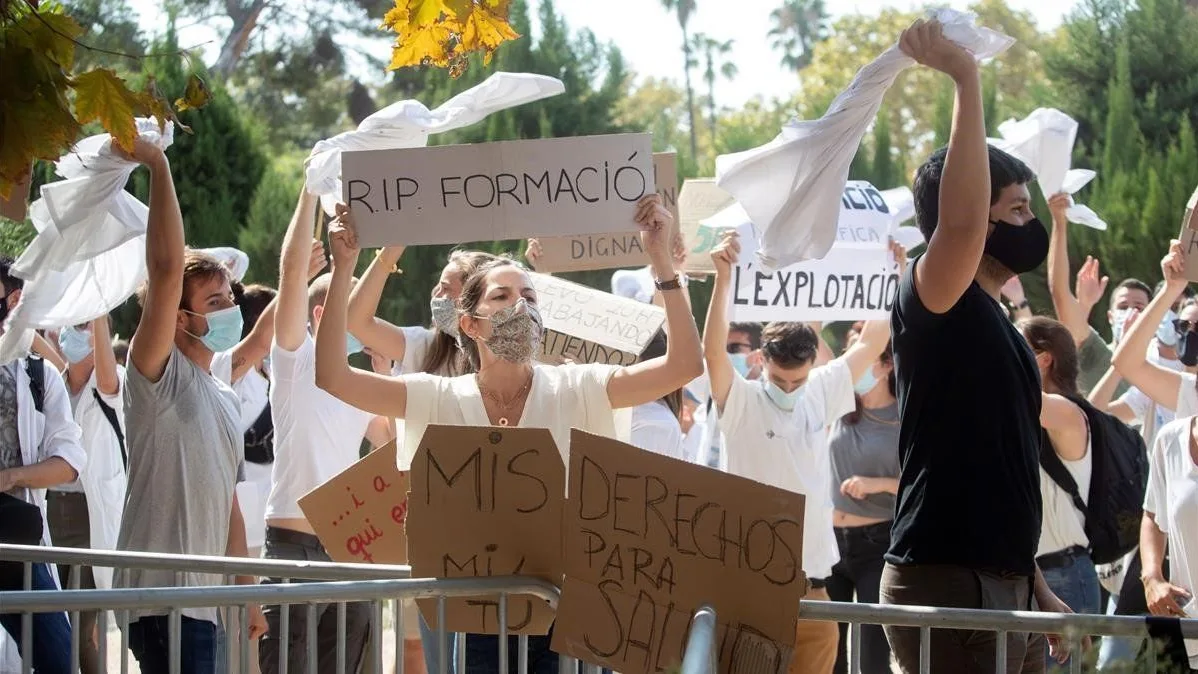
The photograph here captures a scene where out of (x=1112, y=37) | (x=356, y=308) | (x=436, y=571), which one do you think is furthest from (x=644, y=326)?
(x=1112, y=37)

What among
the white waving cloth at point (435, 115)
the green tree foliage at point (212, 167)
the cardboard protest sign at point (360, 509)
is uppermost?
the green tree foliage at point (212, 167)

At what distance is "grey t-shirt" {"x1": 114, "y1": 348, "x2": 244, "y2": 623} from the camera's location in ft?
16.7

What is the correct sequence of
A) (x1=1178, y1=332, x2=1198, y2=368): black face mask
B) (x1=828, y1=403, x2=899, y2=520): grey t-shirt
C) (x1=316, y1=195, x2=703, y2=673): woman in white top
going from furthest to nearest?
(x1=828, y1=403, x2=899, y2=520): grey t-shirt < (x1=1178, y1=332, x2=1198, y2=368): black face mask < (x1=316, y1=195, x2=703, y2=673): woman in white top

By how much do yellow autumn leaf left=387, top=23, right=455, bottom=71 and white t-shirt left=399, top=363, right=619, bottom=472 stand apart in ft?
3.46

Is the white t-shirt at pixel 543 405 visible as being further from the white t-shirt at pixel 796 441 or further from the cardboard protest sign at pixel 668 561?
the white t-shirt at pixel 796 441

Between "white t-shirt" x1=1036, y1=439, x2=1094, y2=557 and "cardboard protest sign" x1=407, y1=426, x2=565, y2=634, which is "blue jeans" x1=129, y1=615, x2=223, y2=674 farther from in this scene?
"white t-shirt" x1=1036, y1=439, x2=1094, y2=557

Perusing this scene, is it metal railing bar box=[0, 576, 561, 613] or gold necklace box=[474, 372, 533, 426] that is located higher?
gold necklace box=[474, 372, 533, 426]

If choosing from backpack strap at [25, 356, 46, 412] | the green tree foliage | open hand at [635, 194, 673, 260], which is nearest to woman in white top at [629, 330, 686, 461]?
open hand at [635, 194, 673, 260]

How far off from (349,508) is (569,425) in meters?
0.77

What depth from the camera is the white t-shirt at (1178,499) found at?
5465 millimetres

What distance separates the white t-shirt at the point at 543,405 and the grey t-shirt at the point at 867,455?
3.21 m

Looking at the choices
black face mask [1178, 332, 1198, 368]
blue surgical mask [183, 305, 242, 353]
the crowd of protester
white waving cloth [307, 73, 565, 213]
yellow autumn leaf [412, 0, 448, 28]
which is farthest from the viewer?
black face mask [1178, 332, 1198, 368]

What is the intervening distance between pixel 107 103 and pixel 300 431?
301 centimetres

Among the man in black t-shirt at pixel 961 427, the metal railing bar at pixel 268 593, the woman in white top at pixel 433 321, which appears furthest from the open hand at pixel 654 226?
the metal railing bar at pixel 268 593
